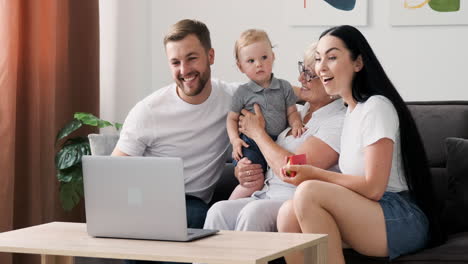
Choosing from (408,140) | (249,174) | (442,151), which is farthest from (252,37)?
(442,151)

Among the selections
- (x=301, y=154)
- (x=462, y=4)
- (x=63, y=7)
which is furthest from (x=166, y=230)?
(x=462, y=4)

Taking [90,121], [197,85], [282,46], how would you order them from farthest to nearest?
[282,46]
[90,121]
[197,85]

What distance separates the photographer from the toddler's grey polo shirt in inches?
120

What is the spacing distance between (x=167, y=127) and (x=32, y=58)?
0.97 metres

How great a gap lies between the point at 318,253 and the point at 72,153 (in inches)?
72.6

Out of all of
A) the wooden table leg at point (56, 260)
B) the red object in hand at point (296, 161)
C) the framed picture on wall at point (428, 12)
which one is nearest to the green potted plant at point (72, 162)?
the wooden table leg at point (56, 260)

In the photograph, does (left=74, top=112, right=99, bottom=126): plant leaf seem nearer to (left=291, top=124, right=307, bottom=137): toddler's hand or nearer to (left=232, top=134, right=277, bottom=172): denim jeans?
(left=232, top=134, right=277, bottom=172): denim jeans

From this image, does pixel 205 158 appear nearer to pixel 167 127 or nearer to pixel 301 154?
pixel 167 127

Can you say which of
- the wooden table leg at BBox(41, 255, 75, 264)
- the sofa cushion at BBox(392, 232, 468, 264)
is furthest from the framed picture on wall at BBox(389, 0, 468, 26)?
the wooden table leg at BBox(41, 255, 75, 264)

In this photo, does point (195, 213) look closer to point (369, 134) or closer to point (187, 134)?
point (187, 134)

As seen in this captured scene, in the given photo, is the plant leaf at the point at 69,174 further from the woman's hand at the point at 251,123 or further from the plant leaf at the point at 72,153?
the woman's hand at the point at 251,123

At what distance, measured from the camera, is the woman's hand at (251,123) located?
2979 millimetres

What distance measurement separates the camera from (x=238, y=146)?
2971 mm

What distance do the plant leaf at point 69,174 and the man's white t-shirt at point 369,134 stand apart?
1.48m
